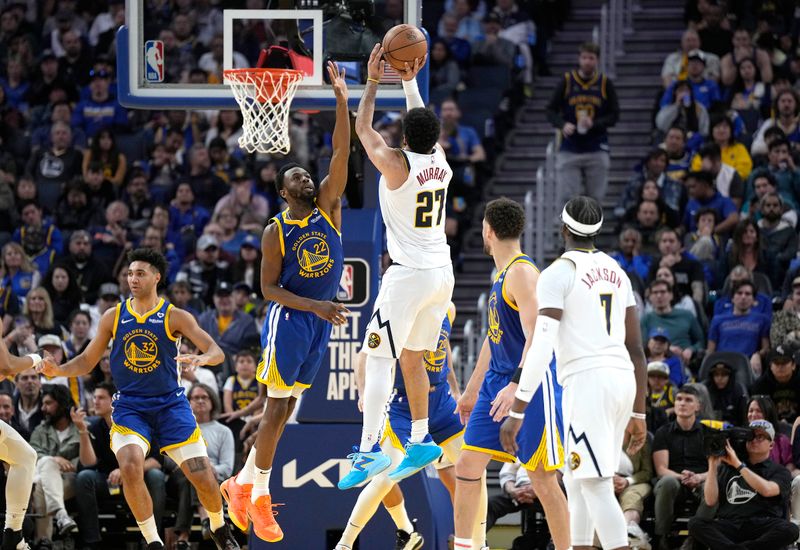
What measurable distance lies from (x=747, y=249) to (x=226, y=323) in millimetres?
5475

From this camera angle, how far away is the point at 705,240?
49.8 feet

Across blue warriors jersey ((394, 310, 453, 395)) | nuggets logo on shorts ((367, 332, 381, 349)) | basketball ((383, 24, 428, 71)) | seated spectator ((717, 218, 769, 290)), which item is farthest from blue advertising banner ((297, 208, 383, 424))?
seated spectator ((717, 218, 769, 290))

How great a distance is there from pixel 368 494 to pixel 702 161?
7668mm

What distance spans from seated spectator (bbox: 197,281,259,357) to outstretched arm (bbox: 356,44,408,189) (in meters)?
6.07

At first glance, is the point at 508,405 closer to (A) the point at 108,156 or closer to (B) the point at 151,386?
(B) the point at 151,386

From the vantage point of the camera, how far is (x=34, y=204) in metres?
18.0

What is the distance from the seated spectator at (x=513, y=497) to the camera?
1262cm

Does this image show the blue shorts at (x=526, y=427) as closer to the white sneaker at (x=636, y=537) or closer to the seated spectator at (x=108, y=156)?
the white sneaker at (x=636, y=537)

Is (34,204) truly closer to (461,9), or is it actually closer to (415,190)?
(461,9)

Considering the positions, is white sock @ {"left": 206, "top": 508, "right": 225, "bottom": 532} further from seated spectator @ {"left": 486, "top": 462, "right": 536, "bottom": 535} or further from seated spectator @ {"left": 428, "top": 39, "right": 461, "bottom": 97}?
seated spectator @ {"left": 428, "top": 39, "right": 461, "bottom": 97}

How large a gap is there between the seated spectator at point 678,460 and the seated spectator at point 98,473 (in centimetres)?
437

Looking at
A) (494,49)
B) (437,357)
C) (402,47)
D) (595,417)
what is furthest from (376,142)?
(494,49)

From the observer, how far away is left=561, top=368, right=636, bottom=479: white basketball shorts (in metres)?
8.08

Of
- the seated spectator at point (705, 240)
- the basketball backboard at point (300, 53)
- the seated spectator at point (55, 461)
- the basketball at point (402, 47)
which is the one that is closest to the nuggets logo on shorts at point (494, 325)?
the basketball at point (402, 47)
